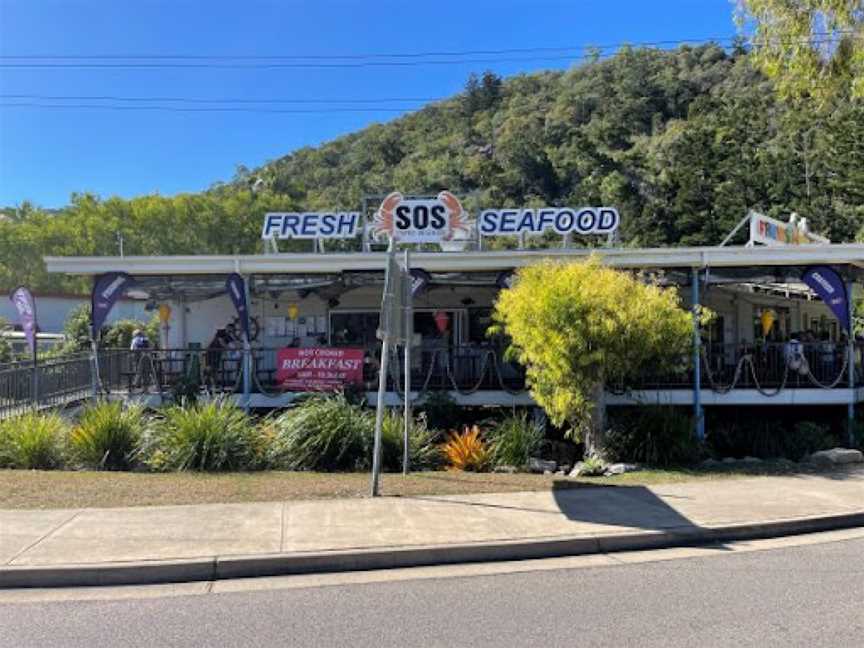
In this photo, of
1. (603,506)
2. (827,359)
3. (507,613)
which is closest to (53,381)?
(603,506)

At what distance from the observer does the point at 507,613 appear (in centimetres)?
614

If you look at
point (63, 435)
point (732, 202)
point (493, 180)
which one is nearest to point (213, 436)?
point (63, 435)

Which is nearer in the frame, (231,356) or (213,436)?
(213,436)

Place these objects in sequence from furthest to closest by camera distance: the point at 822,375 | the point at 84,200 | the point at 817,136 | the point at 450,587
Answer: the point at 84,200 < the point at 817,136 < the point at 822,375 < the point at 450,587

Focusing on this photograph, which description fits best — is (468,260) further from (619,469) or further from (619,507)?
(619,507)

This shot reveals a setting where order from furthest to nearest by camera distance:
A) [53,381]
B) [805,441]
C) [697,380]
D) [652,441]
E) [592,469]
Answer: [53,381]
[697,380]
[805,441]
[652,441]
[592,469]

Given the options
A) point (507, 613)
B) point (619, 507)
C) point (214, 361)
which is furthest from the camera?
point (214, 361)

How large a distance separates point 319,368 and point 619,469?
20.4 feet

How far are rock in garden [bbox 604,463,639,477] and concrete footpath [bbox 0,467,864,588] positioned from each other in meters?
1.74

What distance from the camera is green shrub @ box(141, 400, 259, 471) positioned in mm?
12234

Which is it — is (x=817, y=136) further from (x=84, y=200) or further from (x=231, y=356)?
(x=84, y=200)

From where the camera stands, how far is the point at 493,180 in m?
83.1

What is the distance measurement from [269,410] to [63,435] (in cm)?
451

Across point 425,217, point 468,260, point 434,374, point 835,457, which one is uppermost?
point 425,217
